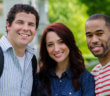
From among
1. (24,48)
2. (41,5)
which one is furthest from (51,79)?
(41,5)

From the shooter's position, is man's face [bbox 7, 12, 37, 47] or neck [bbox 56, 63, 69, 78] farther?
neck [bbox 56, 63, 69, 78]

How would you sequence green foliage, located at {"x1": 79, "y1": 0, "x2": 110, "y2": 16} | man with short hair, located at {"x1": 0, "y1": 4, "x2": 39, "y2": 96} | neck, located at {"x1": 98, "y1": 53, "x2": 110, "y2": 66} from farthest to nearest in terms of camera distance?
green foliage, located at {"x1": 79, "y1": 0, "x2": 110, "y2": 16}, neck, located at {"x1": 98, "y1": 53, "x2": 110, "y2": 66}, man with short hair, located at {"x1": 0, "y1": 4, "x2": 39, "y2": 96}

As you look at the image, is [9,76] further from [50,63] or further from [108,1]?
[108,1]

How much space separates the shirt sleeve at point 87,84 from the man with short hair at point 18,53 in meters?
0.90

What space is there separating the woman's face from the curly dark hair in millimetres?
62

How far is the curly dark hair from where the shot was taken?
12.4 ft

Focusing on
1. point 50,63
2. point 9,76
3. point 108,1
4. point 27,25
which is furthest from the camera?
point 108,1

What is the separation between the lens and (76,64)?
13.0 ft

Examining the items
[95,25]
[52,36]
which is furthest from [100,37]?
[52,36]

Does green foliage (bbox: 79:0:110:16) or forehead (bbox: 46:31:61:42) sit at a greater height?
green foliage (bbox: 79:0:110:16)

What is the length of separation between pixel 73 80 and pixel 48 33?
0.91 meters

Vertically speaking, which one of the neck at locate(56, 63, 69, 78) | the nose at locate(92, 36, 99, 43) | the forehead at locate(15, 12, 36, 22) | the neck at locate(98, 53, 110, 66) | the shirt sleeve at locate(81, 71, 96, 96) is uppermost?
the forehead at locate(15, 12, 36, 22)

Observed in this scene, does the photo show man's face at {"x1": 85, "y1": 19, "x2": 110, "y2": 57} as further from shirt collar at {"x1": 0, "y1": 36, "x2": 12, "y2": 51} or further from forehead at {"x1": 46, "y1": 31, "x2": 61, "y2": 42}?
shirt collar at {"x1": 0, "y1": 36, "x2": 12, "y2": 51}

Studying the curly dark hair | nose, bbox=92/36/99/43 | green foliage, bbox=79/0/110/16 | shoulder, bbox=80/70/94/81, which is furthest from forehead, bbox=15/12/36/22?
green foliage, bbox=79/0/110/16
